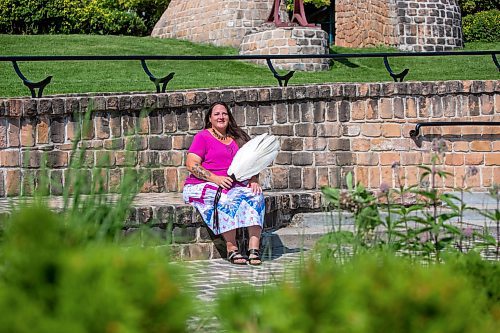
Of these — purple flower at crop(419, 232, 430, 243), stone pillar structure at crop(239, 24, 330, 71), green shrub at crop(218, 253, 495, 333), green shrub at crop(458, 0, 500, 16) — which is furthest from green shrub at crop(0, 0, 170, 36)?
green shrub at crop(218, 253, 495, 333)

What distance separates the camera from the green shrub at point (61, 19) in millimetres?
27719

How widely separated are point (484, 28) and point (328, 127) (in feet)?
78.1

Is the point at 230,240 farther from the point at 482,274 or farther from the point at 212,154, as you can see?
the point at 482,274

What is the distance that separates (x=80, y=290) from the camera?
2010 millimetres

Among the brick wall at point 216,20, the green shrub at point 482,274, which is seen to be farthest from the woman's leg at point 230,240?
the brick wall at point 216,20

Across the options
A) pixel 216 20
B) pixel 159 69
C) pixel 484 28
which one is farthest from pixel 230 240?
pixel 484 28

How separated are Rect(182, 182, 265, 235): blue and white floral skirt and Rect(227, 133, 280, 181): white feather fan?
0.39 feet

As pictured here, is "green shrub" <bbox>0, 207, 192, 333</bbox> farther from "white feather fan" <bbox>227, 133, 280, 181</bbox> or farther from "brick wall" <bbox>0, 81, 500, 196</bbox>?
"brick wall" <bbox>0, 81, 500, 196</bbox>

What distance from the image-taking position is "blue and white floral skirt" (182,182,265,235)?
310 inches

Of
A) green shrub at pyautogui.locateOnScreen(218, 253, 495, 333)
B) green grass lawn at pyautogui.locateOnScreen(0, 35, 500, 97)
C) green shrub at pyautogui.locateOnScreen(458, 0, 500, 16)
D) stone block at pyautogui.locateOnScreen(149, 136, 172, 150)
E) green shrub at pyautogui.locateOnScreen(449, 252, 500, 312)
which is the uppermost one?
green shrub at pyautogui.locateOnScreen(458, 0, 500, 16)

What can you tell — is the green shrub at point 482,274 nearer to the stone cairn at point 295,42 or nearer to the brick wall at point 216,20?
the stone cairn at point 295,42

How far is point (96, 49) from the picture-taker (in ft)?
69.0

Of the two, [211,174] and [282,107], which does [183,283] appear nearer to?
[211,174]

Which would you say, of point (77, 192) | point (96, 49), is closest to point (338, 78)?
point (96, 49)
